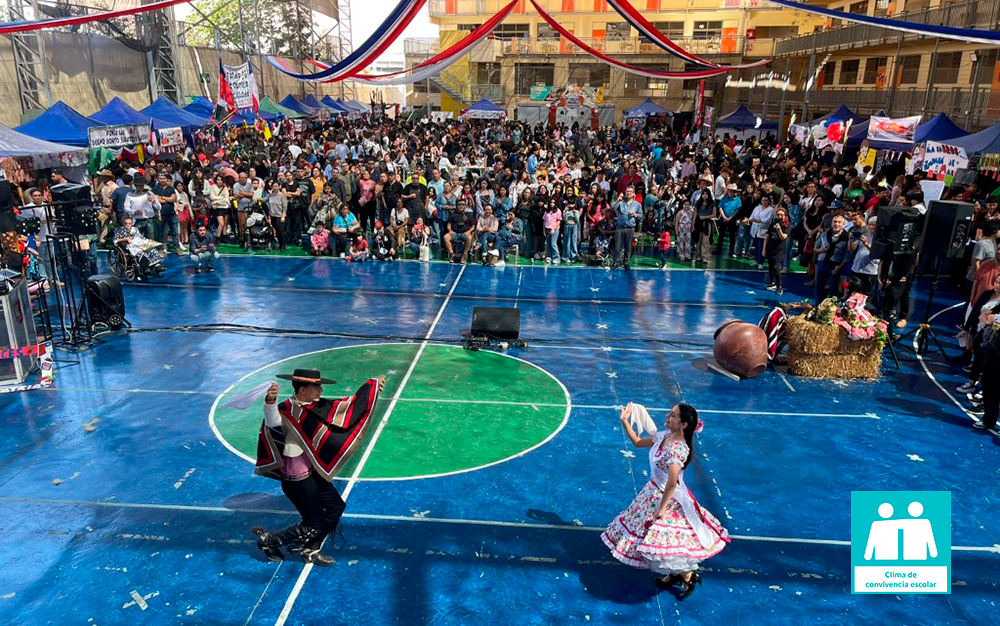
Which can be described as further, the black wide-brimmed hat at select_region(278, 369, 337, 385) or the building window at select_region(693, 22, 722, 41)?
the building window at select_region(693, 22, 722, 41)

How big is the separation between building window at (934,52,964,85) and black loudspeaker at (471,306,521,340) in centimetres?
2818

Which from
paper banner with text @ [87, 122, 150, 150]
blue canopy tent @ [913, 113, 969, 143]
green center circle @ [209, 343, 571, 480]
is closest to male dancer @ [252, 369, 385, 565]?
green center circle @ [209, 343, 571, 480]

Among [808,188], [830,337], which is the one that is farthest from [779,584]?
[808,188]

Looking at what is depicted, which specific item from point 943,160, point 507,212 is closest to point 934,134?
point 943,160

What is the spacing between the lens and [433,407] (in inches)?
374

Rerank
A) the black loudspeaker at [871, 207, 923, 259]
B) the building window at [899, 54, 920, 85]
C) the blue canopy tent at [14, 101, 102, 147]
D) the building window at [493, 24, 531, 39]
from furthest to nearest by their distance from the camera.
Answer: the building window at [493, 24, 531, 39] < the building window at [899, 54, 920, 85] < the blue canopy tent at [14, 101, 102, 147] < the black loudspeaker at [871, 207, 923, 259]

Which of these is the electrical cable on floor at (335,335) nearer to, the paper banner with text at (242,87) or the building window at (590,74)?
the paper banner with text at (242,87)

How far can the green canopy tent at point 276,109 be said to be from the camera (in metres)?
33.7

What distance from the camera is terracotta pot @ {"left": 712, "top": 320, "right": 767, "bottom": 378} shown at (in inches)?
412

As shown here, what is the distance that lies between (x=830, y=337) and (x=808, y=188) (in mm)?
6847

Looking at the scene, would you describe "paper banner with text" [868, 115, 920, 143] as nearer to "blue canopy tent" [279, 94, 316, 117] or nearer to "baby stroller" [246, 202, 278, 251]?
"baby stroller" [246, 202, 278, 251]

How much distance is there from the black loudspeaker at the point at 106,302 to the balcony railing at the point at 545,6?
5053 cm

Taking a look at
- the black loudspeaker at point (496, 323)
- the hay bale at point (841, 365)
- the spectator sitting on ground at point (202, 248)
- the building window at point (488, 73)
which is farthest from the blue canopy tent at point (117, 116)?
the building window at point (488, 73)

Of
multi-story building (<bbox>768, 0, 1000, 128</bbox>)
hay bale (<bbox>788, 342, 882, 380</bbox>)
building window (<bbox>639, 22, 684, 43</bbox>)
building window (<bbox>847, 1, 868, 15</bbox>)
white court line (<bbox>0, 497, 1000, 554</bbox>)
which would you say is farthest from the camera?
building window (<bbox>639, 22, 684, 43</bbox>)
